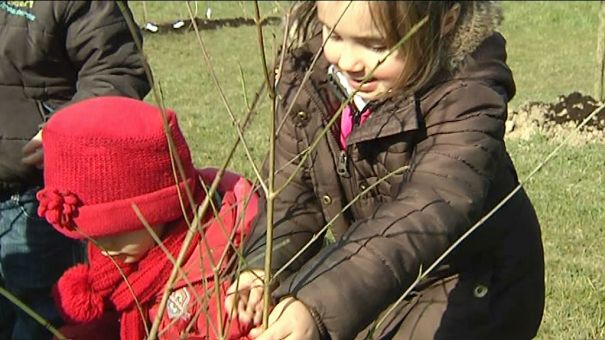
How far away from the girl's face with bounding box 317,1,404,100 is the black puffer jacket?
149 cm

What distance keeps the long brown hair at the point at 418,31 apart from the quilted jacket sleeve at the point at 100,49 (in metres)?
1.24

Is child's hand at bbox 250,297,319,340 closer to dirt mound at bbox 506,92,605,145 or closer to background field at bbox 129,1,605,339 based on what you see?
background field at bbox 129,1,605,339

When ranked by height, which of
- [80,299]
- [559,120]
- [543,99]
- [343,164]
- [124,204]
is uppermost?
[343,164]

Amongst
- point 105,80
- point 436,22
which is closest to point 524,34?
point 105,80

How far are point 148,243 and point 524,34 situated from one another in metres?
12.0

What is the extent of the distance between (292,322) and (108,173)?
3.66 ft

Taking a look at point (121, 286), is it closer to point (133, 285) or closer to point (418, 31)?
point (133, 285)

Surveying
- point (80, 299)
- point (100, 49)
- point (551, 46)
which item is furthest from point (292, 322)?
point (551, 46)

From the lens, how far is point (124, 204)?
287 centimetres

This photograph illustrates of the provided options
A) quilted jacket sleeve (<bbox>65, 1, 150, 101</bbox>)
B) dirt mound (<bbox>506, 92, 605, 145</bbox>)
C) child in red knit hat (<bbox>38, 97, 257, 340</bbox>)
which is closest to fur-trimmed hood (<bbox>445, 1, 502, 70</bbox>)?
child in red knit hat (<bbox>38, 97, 257, 340</bbox>)

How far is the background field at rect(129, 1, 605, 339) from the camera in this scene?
4527mm

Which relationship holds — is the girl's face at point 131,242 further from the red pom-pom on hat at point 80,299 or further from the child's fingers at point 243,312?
the child's fingers at point 243,312

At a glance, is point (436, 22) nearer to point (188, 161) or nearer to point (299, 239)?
point (299, 239)

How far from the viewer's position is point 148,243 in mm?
2979
